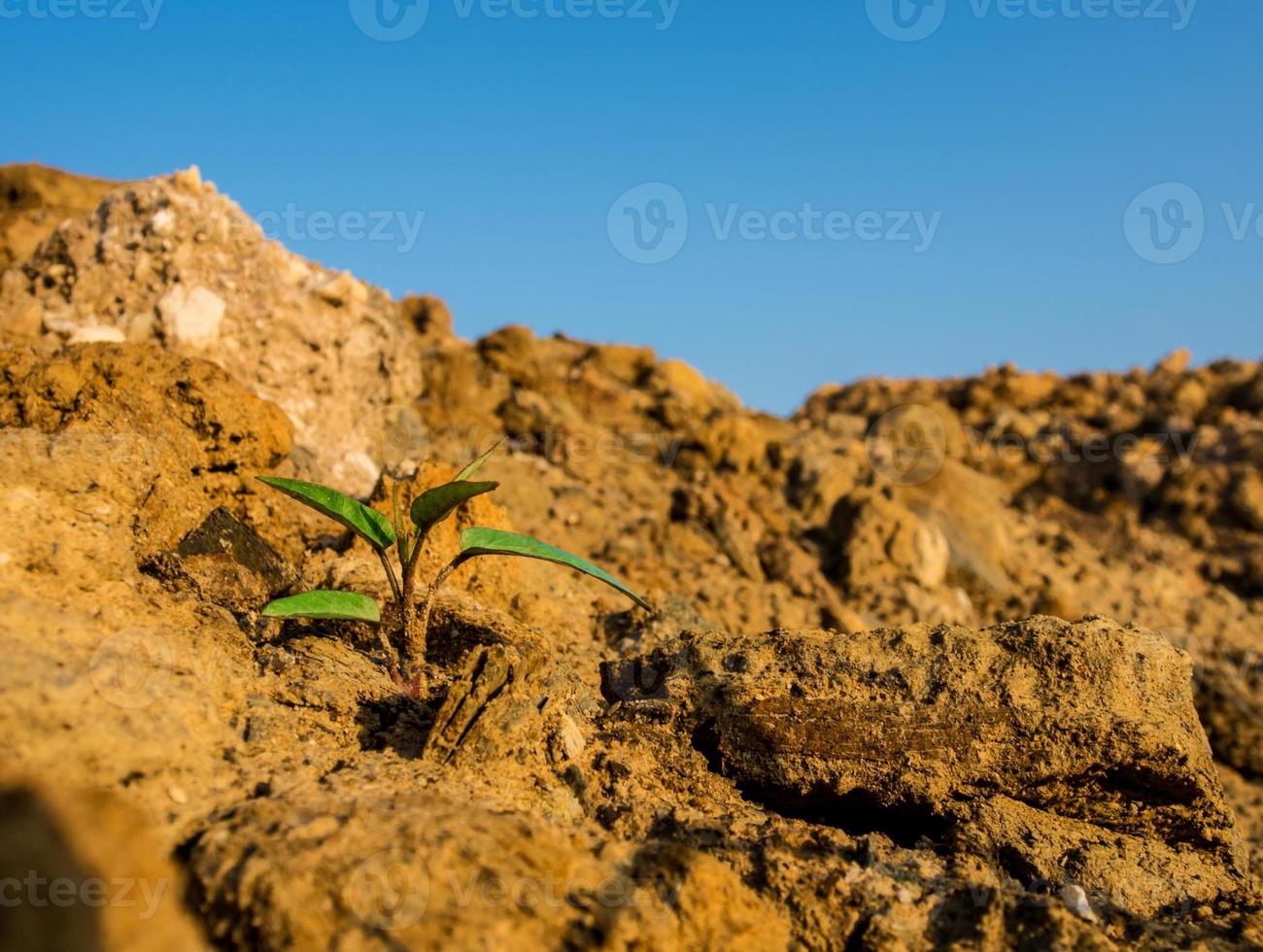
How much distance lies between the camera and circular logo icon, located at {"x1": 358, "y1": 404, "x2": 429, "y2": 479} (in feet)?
16.5

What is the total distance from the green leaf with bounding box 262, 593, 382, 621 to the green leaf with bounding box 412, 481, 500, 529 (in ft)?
0.74

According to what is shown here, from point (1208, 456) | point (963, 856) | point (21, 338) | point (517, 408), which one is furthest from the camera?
point (1208, 456)

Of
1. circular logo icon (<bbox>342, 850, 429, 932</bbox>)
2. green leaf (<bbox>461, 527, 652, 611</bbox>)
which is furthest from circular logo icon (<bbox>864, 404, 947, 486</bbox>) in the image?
circular logo icon (<bbox>342, 850, 429, 932</bbox>)


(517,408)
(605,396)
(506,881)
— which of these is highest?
(605,396)

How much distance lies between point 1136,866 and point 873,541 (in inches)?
160

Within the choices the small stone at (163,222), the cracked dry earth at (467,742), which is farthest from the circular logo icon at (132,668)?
the small stone at (163,222)

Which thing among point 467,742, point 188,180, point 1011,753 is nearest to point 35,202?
point 188,180

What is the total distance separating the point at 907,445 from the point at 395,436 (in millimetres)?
5314

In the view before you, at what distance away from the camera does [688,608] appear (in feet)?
12.1

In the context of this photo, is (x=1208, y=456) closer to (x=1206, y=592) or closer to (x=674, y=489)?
(x=1206, y=592)

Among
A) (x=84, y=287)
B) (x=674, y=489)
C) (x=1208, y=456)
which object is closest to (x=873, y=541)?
(x=674, y=489)

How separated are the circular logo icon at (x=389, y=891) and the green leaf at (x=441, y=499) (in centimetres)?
84

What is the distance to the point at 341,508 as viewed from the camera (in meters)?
2.29

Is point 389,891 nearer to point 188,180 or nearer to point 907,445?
point 188,180
